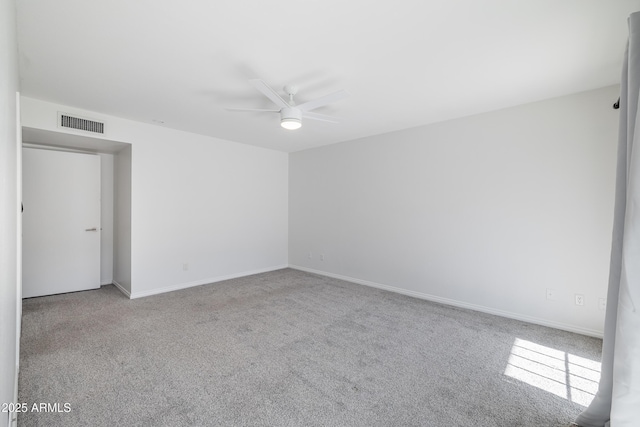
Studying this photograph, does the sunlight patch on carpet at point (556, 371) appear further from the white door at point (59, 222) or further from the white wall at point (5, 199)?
the white door at point (59, 222)

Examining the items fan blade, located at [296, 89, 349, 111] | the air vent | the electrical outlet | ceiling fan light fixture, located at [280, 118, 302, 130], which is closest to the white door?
the air vent

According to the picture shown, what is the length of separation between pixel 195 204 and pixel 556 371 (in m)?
4.79

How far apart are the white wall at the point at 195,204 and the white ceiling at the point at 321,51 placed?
796 mm

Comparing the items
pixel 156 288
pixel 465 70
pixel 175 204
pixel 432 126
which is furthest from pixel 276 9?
pixel 156 288

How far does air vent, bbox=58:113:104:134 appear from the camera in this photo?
3.35 meters

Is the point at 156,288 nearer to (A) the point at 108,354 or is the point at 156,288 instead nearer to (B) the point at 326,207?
(A) the point at 108,354

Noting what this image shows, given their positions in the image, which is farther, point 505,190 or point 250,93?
point 505,190

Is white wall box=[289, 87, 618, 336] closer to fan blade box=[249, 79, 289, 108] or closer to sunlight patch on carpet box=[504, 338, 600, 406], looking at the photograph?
sunlight patch on carpet box=[504, 338, 600, 406]

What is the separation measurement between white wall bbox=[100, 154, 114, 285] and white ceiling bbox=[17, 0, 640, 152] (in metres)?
1.41

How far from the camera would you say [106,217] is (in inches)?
179

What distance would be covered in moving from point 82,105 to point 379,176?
4024 millimetres

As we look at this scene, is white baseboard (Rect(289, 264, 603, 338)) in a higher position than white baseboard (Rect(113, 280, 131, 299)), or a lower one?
higher

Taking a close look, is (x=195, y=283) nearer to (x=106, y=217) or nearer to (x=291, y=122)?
(x=106, y=217)

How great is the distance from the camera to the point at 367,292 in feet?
14.0
